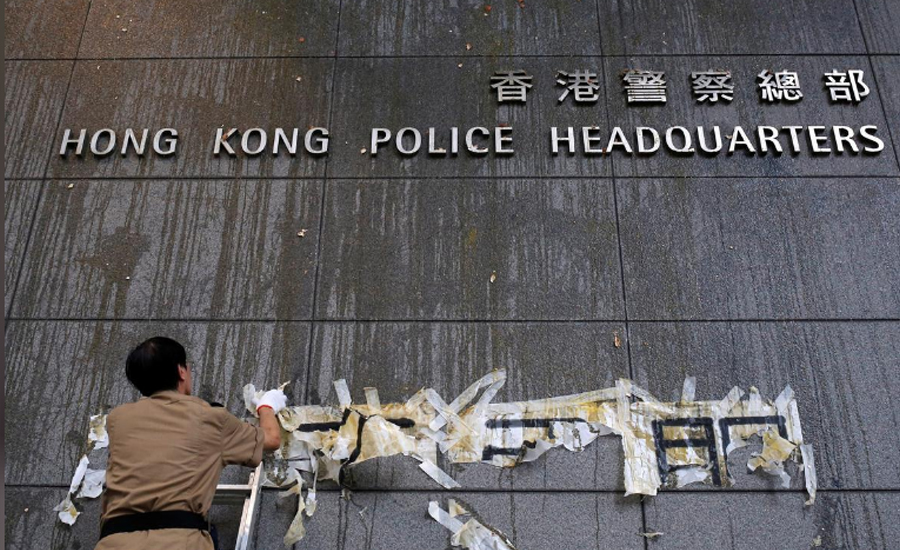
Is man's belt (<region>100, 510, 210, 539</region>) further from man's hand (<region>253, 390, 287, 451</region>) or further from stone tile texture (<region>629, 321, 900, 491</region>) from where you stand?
stone tile texture (<region>629, 321, 900, 491</region>)

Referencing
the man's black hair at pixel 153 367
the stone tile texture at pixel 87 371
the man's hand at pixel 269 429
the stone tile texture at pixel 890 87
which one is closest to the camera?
the man's black hair at pixel 153 367

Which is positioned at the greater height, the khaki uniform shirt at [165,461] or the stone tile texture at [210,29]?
the stone tile texture at [210,29]

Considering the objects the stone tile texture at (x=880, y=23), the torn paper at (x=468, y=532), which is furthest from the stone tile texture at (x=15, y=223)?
the stone tile texture at (x=880, y=23)

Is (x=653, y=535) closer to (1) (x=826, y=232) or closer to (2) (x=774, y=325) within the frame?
(2) (x=774, y=325)

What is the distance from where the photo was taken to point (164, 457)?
9.93 ft

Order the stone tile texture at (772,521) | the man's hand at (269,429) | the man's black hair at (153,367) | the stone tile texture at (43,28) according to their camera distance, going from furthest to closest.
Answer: the stone tile texture at (43,28) < the stone tile texture at (772,521) < the man's hand at (269,429) < the man's black hair at (153,367)

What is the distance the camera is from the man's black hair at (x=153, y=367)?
10.5 ft

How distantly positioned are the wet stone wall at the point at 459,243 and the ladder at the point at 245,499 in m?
0.19

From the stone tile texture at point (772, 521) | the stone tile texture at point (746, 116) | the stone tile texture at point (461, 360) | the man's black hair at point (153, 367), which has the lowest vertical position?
the stone tile texture at point (772, 521)

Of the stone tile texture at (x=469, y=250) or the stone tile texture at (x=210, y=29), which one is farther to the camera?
the stone tile texture at (x=210, y=29)

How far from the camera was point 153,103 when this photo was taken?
4906mm

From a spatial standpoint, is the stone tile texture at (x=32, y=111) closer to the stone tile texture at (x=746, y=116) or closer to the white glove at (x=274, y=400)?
the white glove at (x=274, y=400)

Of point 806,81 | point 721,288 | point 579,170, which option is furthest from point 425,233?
point 806,81

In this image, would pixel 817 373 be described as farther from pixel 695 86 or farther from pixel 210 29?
pixel 210 29
